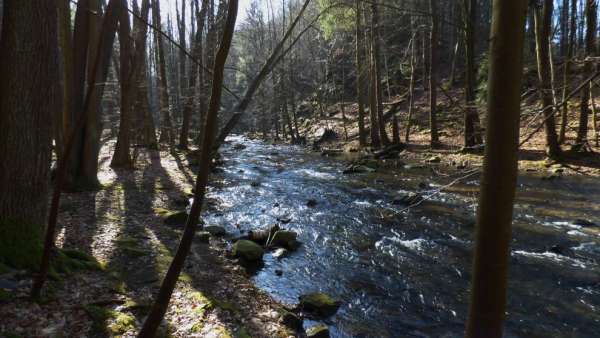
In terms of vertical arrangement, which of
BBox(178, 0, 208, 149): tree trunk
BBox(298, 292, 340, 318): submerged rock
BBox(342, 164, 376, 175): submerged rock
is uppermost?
BBox(178, 0, 208, 149): tree trunk

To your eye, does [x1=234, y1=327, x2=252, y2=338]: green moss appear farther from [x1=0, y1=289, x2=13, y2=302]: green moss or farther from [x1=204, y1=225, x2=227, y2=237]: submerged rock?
[x1=204, y1=225, x2=227, y2=237]: submerged rock

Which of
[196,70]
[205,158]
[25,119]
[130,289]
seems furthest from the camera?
[196,70]

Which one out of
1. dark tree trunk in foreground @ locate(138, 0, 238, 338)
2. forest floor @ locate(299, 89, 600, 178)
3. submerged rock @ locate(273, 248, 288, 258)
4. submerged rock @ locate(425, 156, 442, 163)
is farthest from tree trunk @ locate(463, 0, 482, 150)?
submerged rock @ locate(273, 248, 288, 258)

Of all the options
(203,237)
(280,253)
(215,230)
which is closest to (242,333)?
(280,253)

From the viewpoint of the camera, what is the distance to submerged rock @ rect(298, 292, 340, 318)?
5.95 meters

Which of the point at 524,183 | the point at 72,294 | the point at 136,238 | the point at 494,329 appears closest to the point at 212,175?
the point at 136,238

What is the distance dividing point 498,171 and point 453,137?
68.1 ft

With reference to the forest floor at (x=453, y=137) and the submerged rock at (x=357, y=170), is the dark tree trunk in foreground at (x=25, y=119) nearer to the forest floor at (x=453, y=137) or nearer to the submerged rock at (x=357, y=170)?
the forest floor at (x=453, y=137)

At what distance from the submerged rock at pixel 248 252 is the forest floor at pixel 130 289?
312 millimetres

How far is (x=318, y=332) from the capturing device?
516cm

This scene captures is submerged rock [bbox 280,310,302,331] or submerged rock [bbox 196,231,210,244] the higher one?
submerged rock [bbox 196,231,210,244]

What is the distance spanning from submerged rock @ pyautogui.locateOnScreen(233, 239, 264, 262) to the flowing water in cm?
32

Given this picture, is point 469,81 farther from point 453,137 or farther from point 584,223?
point 453,137

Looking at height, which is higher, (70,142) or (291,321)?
(70,142)
